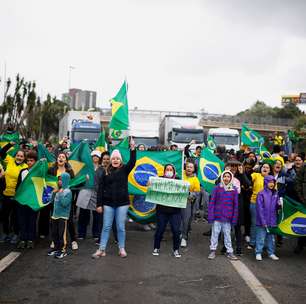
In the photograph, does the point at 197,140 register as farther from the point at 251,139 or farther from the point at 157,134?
the point at 251,139

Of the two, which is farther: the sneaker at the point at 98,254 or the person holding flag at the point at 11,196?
the person holding flag at the point at 11,196

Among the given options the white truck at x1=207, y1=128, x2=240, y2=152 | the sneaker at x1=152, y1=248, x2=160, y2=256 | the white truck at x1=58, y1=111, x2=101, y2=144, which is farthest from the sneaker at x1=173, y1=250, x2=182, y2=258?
the white truck at x1=207, y1=128, x2=240, y2=152

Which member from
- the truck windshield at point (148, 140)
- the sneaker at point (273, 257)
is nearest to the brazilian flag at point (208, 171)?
the sneaker at point (273, 257)

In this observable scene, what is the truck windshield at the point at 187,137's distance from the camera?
104 feet

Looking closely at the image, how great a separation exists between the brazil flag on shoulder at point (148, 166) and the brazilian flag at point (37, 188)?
85.5 inches

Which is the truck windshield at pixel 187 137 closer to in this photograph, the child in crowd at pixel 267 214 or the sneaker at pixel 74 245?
the child in crowd at pixel 267 214

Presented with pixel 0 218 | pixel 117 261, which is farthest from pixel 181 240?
pixel 0 218

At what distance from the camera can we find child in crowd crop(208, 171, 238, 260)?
827cm

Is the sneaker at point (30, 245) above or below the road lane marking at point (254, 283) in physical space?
below

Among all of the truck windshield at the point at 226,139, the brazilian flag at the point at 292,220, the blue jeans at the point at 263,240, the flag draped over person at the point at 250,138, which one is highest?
the flag draped over person at the point at 250,138

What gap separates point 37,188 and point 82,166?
1180 mm

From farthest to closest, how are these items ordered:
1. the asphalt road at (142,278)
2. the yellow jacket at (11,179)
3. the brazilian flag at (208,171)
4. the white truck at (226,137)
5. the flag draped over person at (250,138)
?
the white truck at (226,137), the flag draped over person at (250,138), the brazilian flag at (208,171), the yellow jacket at (11,179), the asphalt road at (142,278)

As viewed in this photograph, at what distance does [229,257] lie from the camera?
8273mm

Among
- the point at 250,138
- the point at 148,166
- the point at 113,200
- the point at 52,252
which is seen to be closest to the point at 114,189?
the point at 113,200
